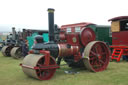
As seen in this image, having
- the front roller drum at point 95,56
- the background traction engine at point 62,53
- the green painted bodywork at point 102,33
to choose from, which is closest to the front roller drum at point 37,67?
the background traction engine at point 62,53

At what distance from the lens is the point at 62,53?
555 centimetres

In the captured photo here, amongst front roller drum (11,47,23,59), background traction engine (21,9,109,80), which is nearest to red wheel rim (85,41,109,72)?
background traction engine (21,9,109,80)

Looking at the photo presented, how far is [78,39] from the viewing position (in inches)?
239

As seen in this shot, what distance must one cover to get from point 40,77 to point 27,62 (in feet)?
2.04

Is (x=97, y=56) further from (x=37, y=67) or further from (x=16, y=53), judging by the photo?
(x=16, y=53)

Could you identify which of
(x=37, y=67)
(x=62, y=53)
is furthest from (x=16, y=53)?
(x=37, y=67)

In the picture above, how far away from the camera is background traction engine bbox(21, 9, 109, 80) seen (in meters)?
4.82

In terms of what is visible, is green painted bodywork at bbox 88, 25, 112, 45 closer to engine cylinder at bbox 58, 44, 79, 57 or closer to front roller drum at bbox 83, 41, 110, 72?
front roller drum at bbox 83, 41, 110, 72

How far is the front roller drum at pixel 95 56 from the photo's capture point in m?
5.71

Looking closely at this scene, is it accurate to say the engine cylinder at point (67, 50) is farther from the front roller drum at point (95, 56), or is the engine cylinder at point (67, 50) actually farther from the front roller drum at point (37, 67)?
the front roller drum at point (37, 67)

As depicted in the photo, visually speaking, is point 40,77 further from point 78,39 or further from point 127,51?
point 127,51

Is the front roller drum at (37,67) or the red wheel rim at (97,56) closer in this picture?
the front roller drum at (37,67)

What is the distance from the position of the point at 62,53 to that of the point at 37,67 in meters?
1.27

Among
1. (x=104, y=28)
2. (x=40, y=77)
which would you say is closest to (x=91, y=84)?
(x=40, y=77)
